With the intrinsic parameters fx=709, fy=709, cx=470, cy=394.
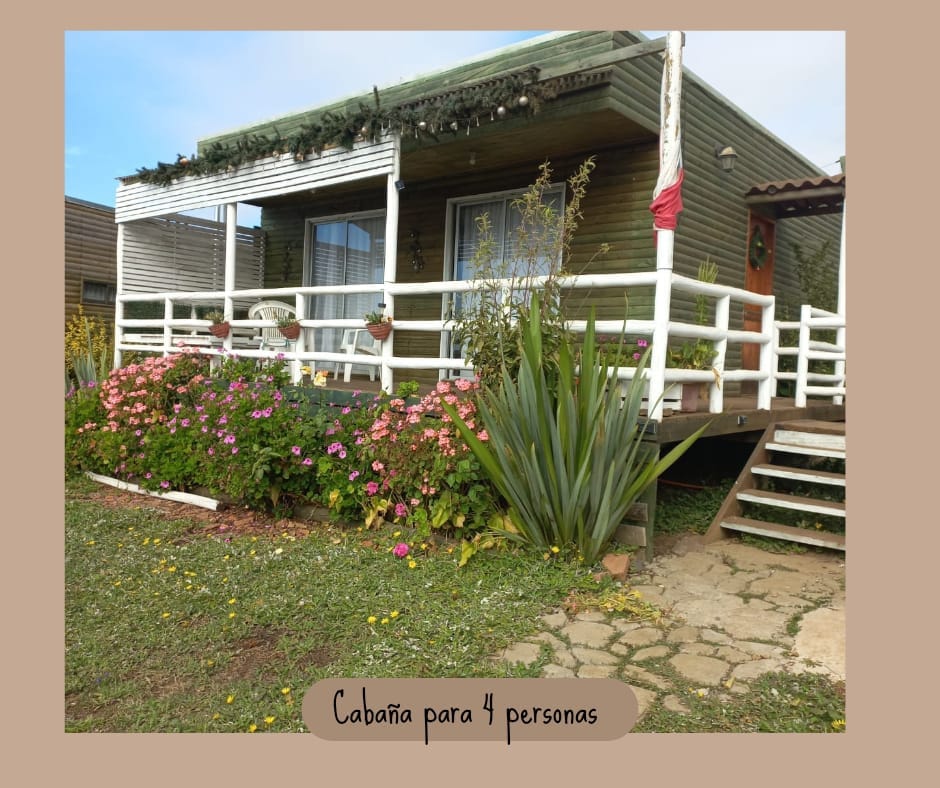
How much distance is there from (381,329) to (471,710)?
13.8 feet

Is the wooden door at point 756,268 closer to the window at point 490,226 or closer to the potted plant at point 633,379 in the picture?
the window at point 490,226

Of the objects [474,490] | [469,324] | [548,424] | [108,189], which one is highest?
[108,189]

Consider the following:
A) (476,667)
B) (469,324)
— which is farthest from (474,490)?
(476,667)

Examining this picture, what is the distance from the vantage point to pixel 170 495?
257 inches

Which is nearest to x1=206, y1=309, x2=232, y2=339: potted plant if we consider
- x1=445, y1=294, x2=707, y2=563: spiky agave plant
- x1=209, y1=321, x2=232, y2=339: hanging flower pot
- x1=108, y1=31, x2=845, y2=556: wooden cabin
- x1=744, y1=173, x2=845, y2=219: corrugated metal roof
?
x1=209, y1=321, x2=232, y2=339: hanging flower pot

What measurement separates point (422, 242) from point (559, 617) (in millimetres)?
6320

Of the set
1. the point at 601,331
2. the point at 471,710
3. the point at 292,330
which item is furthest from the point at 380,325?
the point at 471,710

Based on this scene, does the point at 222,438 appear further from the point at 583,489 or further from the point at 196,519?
the point at 583,489

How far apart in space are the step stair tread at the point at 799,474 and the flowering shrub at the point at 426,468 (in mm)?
2397

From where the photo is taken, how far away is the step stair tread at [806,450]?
552 centimetres

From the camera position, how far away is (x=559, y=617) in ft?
12.1

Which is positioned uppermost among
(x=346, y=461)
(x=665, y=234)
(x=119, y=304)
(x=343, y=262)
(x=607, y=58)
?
(x=607, y=58)

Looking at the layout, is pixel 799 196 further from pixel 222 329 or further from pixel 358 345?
pixel 222 329

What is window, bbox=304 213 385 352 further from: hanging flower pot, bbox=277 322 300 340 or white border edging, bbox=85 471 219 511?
white border edging, bbox=85 471 219 511
